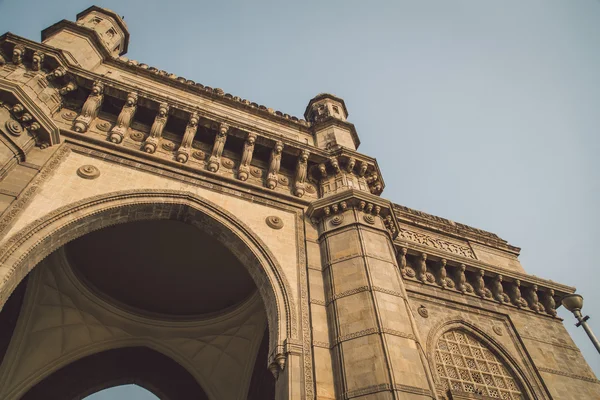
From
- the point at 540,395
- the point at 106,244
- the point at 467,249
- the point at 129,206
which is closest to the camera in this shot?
the point at 129,206

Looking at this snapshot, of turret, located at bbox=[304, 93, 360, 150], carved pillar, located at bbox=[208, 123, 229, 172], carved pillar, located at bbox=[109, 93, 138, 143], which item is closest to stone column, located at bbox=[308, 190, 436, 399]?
carved pillar, located at bbox=[208, 123, 229, 172]

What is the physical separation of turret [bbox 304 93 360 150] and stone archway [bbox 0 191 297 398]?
3907 mm

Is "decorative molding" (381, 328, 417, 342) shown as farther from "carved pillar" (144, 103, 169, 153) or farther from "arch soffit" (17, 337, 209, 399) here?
"arch soffit" (17, 337, 209, 399)

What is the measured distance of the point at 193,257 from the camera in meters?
11.2

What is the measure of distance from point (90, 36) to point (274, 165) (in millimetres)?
5936

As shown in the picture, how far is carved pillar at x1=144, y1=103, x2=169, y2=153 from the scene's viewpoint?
8.28m

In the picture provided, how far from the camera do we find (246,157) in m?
8.94

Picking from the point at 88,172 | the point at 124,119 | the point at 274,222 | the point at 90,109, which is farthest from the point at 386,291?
the point at 90,109

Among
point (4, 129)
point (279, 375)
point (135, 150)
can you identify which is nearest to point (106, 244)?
point (135, 150)

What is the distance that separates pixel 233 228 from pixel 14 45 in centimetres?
580

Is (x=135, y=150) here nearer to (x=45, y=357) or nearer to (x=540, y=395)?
(x=45, y=357)

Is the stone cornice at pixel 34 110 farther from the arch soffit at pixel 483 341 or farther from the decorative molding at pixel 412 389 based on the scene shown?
the arch soffit at pixel 483 341

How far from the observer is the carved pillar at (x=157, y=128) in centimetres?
828

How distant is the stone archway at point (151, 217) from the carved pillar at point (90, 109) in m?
1.92
